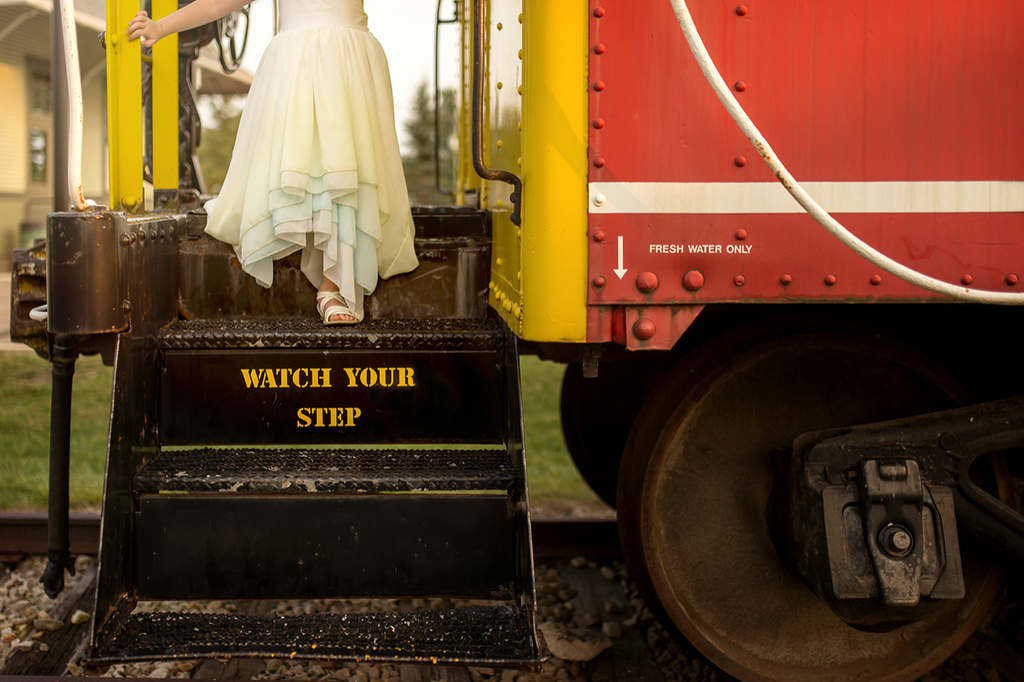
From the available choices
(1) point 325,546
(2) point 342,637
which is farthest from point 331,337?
(2) point 342,637

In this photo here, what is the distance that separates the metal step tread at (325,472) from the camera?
2.04 meters

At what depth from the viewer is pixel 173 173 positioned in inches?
119

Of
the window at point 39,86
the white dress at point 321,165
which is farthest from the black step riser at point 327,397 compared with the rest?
the window at point 39,86

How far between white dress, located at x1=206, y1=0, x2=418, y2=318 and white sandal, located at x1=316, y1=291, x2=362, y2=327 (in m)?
0.04

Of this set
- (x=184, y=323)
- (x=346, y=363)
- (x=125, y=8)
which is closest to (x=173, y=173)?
(x=125, y=8)

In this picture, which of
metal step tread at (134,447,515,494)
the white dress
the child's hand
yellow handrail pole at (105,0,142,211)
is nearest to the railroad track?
metal step tread at (134,447,515,494)

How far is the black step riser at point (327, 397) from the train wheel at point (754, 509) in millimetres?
498

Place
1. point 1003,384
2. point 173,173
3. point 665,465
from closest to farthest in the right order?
1. point 665,465
2. point 1003,384
3. point 173,173

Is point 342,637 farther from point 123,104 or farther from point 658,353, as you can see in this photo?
point 123,104

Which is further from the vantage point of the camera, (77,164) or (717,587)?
(717,587)

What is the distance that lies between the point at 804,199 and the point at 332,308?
1.46 meters

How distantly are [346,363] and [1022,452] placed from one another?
202 cm

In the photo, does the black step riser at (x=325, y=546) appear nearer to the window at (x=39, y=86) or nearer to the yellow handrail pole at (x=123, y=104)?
the yellow handrail pole at (x=123, y=104)

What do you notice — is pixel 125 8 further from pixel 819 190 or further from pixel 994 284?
pixel 994 284
